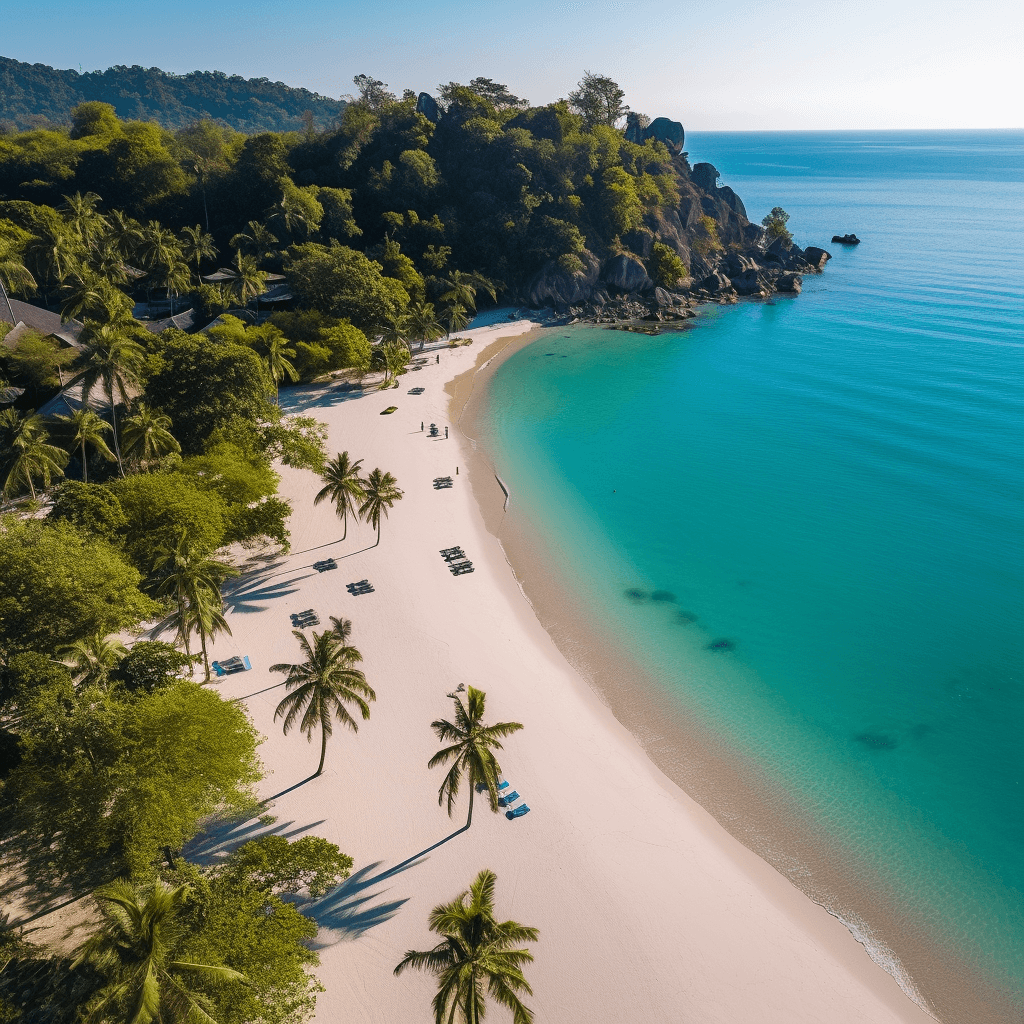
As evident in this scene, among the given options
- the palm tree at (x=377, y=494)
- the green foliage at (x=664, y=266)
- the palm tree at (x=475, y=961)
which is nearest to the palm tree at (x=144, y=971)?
the palm tree at (x=475, y=961)

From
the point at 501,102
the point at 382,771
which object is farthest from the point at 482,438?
the point at 501,102

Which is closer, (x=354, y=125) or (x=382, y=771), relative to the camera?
(x=382, y=771)

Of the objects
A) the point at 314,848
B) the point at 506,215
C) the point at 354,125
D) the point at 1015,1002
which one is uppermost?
the point at 354,125

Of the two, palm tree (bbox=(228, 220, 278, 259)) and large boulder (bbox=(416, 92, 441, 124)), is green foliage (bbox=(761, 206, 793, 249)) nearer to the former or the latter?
large boulder (bbox=(416, 92, 441, 124))

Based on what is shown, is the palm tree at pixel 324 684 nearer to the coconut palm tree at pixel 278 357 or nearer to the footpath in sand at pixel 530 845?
the footpath in sand at pixel 530 845

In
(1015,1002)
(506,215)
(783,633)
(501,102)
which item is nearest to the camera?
(1015,1002)

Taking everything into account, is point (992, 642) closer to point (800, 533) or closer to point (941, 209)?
point (800, 533)
